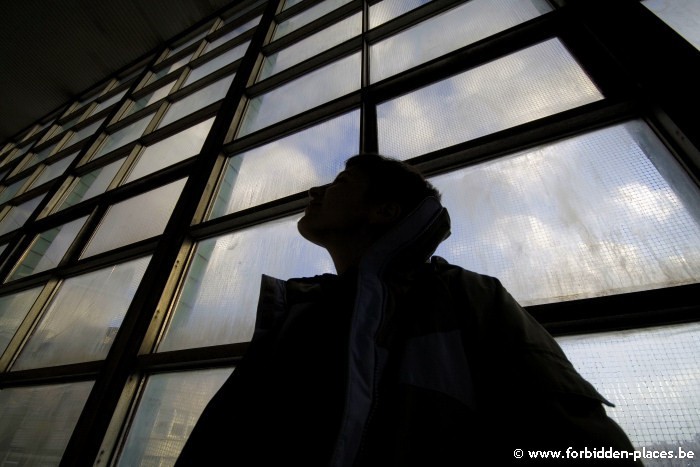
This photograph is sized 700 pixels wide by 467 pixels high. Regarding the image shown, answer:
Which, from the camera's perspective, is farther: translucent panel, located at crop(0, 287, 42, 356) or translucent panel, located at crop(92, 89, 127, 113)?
translucent panel, located at crop(92, 89, 127, 113)

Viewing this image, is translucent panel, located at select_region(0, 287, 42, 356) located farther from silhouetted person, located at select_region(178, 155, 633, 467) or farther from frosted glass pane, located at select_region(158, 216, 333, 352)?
silhouetted person, located at select_region(178, 155, 633, 467)

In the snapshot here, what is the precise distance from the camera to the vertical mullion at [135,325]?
1.33 metres

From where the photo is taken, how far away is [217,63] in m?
4.14

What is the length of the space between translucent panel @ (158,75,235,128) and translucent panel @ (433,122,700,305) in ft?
10.5

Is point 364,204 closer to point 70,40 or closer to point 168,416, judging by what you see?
point 168,416

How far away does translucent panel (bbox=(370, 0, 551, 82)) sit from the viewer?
2020 mm

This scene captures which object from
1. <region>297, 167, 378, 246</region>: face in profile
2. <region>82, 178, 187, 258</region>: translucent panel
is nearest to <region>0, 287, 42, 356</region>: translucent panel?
<region>82, 178, 187, 258</region>: translucent panel

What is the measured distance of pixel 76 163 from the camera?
12.1 ft

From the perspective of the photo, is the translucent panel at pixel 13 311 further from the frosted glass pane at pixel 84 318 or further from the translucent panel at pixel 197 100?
the translucent panel at pixel 197 100

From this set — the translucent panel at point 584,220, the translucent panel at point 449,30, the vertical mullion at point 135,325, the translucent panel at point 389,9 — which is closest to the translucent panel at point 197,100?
the vertical mullion at point 135,325

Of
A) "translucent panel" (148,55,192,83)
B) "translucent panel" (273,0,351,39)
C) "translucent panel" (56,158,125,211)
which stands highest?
"translucent panel" (148,55,192,83)

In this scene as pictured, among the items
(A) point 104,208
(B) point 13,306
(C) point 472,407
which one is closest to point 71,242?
(A) point 104,208

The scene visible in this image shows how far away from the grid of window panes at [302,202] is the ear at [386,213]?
33 centimetres

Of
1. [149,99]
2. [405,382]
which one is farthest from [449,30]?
[149,99]
